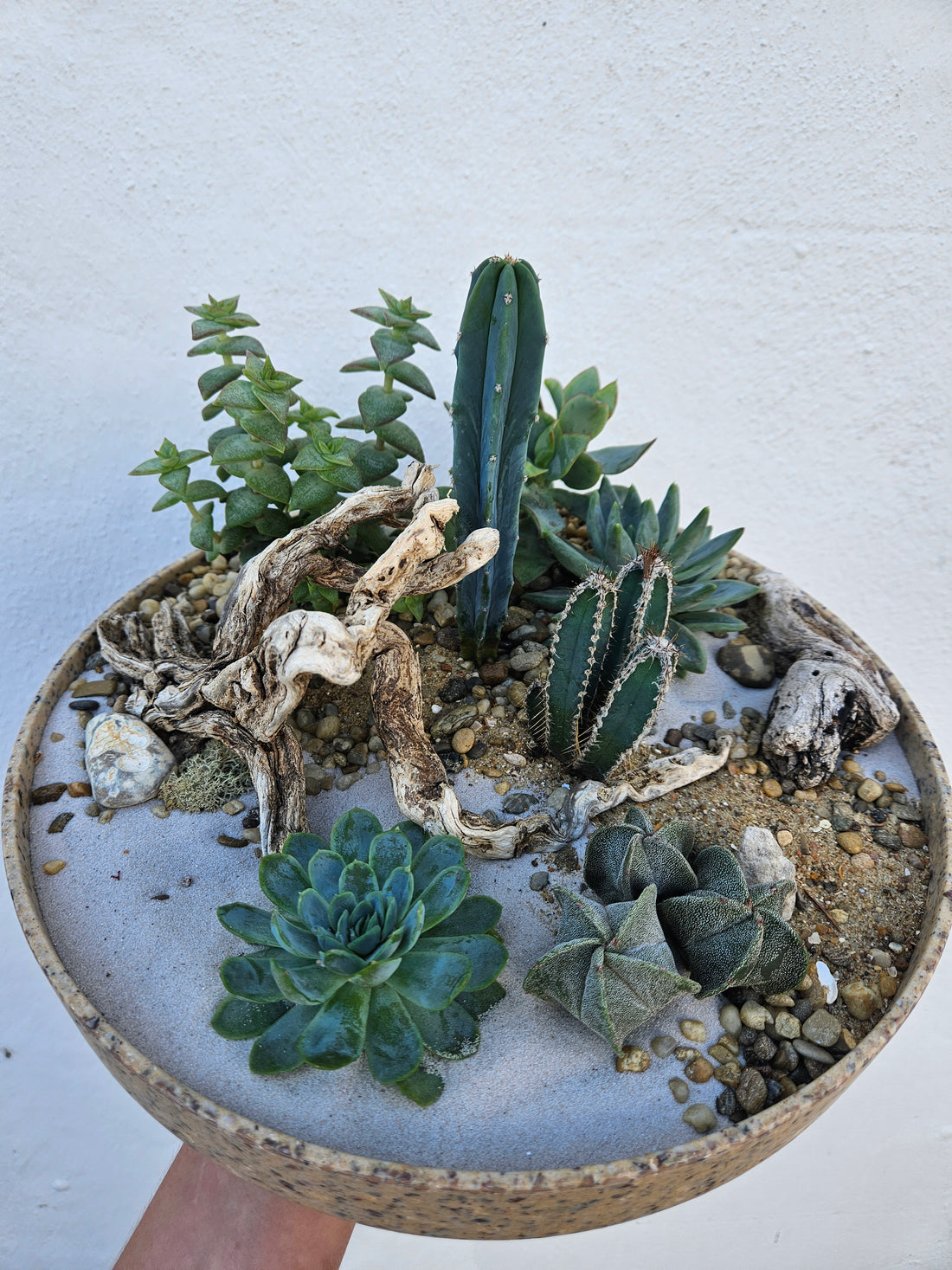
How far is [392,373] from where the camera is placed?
134 centimetres

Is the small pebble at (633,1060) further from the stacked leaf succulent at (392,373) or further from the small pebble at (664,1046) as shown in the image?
the stacked leaf succulent at (392,373)

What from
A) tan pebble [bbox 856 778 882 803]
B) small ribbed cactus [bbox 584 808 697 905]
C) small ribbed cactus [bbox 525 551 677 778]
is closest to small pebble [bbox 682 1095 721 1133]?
small ribbed cactus [bbox 584 808 697 905]

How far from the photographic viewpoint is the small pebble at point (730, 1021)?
1.10m

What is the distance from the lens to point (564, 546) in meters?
1.43

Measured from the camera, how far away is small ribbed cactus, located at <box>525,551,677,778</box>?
1.15 m

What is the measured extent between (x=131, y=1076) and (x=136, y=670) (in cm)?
59

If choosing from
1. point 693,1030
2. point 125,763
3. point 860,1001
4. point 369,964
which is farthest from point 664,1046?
point 125,763

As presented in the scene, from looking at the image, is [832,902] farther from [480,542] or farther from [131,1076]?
[131,1076]

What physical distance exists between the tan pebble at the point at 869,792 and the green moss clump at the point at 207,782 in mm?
870

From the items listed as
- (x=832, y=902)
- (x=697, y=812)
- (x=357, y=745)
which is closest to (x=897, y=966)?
(x=832, y=902)

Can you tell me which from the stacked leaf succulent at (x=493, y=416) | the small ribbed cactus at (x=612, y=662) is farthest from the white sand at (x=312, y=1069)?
the stacked leaf succulent at (x=493, y=416)

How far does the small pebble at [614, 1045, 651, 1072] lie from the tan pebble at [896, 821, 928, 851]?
0.50 m

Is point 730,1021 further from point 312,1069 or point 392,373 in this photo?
point 392,373

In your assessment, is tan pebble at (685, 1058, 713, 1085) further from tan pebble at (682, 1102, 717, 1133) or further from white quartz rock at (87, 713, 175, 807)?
white quartz rock at (87, 713, 175, 807)
